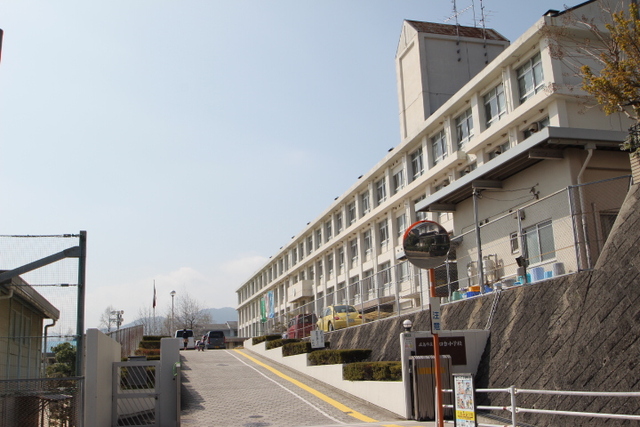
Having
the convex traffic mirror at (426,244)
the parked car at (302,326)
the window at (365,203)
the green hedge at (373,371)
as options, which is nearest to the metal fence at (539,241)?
the green hedge at (373,371)

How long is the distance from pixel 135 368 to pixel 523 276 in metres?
11.0

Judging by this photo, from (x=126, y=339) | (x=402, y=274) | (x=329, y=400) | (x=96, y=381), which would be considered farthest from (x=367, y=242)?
(x=96, y=381)

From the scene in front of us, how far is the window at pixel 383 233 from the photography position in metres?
46.3

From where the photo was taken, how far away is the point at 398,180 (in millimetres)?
44625

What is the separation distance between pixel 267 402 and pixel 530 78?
19.0 m

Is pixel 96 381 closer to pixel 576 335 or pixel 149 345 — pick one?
pixel 576 335

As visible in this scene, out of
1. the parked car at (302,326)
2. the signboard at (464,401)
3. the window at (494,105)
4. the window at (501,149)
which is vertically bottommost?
the signboard at (464,401)

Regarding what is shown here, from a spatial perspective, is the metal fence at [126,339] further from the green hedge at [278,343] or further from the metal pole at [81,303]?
the metal pole at [81,303]

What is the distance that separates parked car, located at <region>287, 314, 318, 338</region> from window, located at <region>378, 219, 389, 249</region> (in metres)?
9.81

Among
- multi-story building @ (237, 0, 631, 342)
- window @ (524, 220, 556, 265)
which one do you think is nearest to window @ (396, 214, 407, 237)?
multi-story building @ (237, 0, 631, 342)

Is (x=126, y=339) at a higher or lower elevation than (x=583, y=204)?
lower

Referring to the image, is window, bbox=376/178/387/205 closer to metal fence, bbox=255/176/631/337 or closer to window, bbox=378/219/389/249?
window, bbox=378/219/389/249

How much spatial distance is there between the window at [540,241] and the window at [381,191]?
90.7 ft

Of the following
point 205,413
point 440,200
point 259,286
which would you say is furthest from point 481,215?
point 259,286
